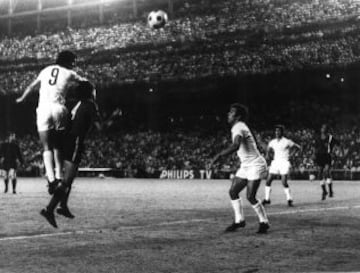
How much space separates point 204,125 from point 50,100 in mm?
33035

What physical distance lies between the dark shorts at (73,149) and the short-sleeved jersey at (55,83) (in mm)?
593

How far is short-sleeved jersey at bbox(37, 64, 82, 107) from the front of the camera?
8727 millimetres

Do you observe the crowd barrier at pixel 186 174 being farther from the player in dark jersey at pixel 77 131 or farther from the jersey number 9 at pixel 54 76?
the jersey number 9 at pixel 54 76

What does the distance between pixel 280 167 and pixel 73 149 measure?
8.83m

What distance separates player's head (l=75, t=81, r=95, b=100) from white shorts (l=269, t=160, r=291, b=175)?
855cm

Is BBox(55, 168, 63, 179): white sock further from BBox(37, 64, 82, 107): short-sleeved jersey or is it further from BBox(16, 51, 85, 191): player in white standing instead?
BBox(37, 64, 82, 107): short-sleeved jersey

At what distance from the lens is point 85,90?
8.76m

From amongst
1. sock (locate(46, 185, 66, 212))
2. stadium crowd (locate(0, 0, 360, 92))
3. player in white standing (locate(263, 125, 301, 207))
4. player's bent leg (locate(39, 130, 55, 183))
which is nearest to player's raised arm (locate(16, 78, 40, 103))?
player's bent leg (locate(39, 130, 55, 183))

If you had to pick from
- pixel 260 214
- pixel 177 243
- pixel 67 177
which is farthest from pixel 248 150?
pixel 67 177

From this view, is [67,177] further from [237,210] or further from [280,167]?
[280,167]

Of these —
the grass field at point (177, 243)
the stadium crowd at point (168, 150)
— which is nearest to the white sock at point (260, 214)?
the grass field at point (177, 243)

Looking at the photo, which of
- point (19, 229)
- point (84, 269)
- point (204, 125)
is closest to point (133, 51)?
point (204, 125)

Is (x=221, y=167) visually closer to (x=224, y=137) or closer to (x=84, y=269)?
(x=224, y=137)

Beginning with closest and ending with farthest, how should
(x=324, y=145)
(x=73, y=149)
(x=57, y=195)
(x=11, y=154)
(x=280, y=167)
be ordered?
(x=57, y=195)
(x=73, y=149)
(x=280, y=167)
(x=324, y=145)
(x=11, y=154)
